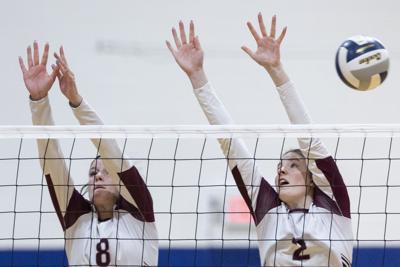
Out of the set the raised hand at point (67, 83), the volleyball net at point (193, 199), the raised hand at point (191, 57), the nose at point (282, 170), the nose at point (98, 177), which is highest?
the raised hand at point (191, 57)

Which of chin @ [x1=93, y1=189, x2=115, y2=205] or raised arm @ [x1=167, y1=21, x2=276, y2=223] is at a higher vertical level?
raised arm @ [x1=167, y1=21, x2=276, y2=223]

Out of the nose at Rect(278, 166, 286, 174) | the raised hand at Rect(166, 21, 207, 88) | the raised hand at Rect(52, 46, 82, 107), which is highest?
the raised hand at Rect(166, 21, 207, 88)

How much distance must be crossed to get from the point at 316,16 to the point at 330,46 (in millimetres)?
255

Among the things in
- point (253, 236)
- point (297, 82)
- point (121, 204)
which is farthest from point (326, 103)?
point (121, 204)

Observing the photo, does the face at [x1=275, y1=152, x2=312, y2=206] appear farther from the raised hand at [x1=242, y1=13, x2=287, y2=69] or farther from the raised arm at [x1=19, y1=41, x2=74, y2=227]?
the raised arm at [x1=19, y1=41, x2=74, y2=227]

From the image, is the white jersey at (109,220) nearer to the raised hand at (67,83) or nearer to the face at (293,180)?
the raised hand at (67,83)

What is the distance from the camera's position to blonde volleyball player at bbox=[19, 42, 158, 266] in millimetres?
4383

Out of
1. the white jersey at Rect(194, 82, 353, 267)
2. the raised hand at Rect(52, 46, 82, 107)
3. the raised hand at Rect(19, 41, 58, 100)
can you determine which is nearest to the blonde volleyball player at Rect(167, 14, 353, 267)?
the white jersey at Rect(194, 82, 353, 267)

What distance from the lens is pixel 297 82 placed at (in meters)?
7.34

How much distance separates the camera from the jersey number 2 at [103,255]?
4.35 metres

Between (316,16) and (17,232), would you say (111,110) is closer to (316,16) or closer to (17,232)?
(17,232)

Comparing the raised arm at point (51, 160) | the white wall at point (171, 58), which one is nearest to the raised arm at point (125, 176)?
the raised arm at point (51, 160)

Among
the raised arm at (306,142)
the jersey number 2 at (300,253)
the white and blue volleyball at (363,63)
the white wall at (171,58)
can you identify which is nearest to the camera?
the jersey number 2 at (300,253)

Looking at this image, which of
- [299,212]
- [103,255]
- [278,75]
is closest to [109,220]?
[103,255]
